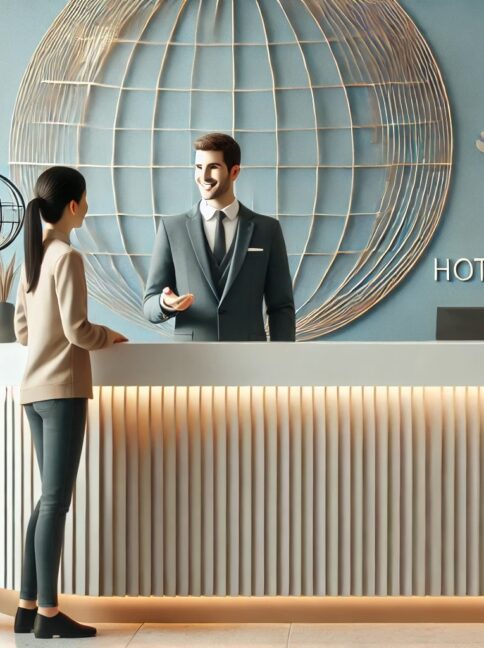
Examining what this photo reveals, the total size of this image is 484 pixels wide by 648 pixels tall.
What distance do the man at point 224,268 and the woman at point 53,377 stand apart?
439 millimetres

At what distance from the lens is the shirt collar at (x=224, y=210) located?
301cm

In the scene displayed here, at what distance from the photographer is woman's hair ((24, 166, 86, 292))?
2539mm

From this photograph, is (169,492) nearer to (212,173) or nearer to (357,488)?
(357,488)

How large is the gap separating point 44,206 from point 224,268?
66cm

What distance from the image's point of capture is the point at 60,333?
2.52 m

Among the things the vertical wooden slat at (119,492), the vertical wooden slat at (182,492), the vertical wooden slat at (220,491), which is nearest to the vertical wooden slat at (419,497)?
the vertical wooden slat at (220,491)

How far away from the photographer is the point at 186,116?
175 inches

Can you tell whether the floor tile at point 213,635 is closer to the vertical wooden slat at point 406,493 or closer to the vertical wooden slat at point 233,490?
the vertical wooden slat at point 233,490

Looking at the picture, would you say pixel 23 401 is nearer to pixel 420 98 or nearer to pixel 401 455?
pixel 401 455

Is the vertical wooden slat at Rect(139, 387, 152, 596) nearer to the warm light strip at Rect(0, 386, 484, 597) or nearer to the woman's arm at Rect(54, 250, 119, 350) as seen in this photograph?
the warm light strip at Rect(0, 386, 484, 597)

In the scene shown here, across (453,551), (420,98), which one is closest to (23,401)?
(453,551)

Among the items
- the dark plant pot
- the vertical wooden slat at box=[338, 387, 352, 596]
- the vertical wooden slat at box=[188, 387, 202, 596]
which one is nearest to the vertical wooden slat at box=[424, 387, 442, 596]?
the vertical wooden slat at box=[338, 387, 352, 596]

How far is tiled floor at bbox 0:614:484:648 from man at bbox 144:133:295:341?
0.86 metres

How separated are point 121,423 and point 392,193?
7.09ft
